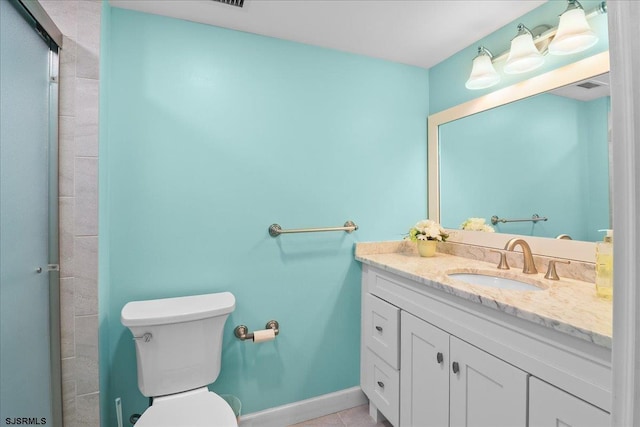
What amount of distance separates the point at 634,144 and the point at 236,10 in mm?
1626

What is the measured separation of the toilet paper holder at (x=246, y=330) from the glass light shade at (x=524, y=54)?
5.93 feet

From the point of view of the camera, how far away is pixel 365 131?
1864 mm

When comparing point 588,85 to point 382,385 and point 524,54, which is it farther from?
point 382,385

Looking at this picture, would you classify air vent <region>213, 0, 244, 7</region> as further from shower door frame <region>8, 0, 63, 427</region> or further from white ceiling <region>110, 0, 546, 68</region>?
shower door frame <region>8, 0, 63, 427</region>

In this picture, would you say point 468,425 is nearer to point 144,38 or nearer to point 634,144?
point 634,144

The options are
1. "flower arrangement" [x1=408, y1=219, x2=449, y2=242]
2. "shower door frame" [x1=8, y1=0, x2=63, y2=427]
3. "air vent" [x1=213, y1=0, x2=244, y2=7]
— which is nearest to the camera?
"shower door frame" [x1=8, y1=0, x2=63, y2=427]

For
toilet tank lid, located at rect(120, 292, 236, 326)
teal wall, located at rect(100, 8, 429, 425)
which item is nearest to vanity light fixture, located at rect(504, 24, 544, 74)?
teal wall, located at rect(100, 8, 429, 425)

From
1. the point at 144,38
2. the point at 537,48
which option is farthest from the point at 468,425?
the point at 144,38

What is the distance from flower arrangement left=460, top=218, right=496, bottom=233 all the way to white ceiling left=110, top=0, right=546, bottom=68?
1.05 metres

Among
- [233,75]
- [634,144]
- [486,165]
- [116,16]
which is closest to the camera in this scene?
[634,144]


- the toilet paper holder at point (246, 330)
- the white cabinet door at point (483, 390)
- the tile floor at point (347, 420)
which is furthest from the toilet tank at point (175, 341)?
the white cabinet door at point (483, 390)

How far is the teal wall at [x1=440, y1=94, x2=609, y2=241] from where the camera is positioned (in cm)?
122

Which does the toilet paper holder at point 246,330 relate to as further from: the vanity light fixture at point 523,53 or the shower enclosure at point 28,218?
the vanity light fixture at point 523,53

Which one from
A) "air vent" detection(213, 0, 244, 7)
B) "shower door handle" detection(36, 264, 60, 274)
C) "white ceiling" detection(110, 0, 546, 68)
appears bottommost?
"shower door handle" detection(36, 264, 60, 274)
